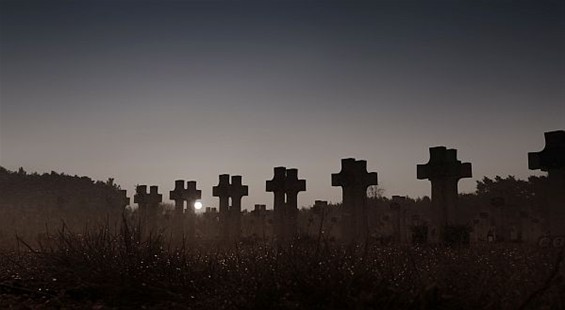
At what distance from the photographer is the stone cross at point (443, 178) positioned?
11.2m

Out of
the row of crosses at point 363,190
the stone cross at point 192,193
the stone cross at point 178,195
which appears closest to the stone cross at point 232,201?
the row of crosses at point 363,190

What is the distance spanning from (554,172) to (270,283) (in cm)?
716

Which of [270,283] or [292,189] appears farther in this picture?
[292,189]

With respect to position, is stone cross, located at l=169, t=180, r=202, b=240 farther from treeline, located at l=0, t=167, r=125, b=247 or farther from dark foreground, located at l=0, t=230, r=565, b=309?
dark foreground, located at l=0, t=230, r=565, b=309

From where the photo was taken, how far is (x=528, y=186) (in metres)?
30.3

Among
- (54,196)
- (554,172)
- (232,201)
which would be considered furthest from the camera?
(54,196)

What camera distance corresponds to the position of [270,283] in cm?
376

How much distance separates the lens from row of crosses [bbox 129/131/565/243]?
28.8 feet

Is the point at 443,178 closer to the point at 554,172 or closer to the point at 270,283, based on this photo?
the point at 554,172

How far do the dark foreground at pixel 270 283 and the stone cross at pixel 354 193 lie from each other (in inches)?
244

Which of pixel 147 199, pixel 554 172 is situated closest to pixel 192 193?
pixel 147 199

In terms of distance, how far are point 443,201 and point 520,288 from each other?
7678 mm

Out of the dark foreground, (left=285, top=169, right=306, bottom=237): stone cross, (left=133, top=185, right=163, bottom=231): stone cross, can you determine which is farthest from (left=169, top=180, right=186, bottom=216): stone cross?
the dark foreground

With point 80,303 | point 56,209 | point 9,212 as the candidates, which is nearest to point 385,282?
point 80,303
